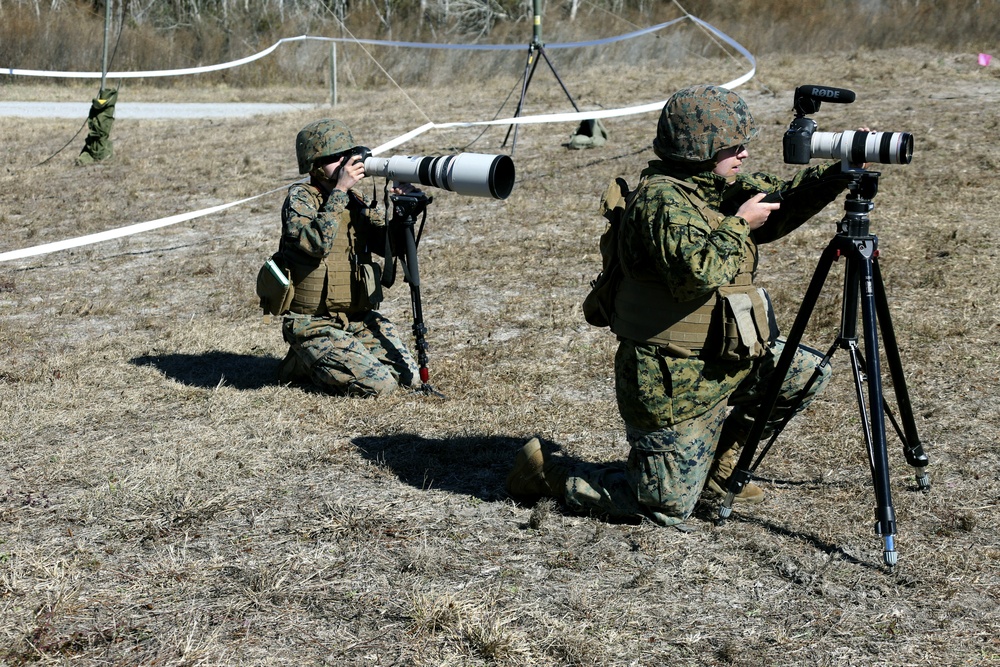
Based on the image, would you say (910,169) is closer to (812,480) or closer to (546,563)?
(812,480)

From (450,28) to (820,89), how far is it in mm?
25342

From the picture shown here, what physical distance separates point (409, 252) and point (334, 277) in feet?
1.53

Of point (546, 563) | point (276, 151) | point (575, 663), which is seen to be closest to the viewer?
point (575, 663)

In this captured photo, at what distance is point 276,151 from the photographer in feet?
47.6

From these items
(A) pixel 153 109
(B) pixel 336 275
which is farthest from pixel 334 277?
(A) pixel 153 109

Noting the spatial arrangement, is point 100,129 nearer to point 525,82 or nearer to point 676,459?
point 525,82

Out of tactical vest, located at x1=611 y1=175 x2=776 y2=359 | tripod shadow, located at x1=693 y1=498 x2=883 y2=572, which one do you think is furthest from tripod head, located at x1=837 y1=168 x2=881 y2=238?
tripod shadow, located at x1=693 y1=498 x2=883 y2=572

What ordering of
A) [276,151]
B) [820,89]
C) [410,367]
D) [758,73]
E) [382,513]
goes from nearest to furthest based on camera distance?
[820,89] → [382,513] → [410,367] → [276,151] → [758,73]

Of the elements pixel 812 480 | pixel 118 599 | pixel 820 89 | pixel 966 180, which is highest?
pixel 820 89

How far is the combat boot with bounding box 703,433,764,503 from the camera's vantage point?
4453 millimetres

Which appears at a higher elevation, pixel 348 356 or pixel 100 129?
pixel 100 129

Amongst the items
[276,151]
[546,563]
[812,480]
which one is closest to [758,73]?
[276,151]

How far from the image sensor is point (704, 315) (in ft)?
12.9

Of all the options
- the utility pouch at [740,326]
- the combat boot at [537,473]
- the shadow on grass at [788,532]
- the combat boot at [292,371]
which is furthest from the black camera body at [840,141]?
the combat boot at [292,371]
